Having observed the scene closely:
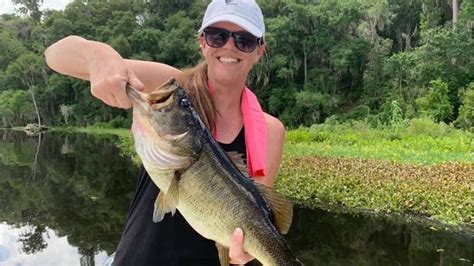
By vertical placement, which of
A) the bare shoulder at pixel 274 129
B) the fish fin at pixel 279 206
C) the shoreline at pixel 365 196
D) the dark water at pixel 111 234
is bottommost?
the dark water at pixel 111 234

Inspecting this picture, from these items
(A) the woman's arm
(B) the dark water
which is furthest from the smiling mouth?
(B) the dark water

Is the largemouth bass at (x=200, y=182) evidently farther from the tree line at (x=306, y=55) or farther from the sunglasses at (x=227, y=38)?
the tree line at (x=306, y=55)

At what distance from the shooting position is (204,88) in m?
2.07

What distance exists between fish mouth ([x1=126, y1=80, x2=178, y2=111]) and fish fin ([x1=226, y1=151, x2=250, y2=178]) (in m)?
0.36

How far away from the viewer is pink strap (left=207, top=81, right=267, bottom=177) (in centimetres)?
201

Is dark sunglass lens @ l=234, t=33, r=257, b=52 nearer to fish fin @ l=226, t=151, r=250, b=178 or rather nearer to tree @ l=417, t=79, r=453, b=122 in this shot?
fish fin @ l=226, t=151, r=250, b=178

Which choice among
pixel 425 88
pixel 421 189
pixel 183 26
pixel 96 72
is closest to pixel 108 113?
pixel 183 26

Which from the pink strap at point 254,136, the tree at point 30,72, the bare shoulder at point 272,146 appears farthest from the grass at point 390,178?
the tree at point 30,72

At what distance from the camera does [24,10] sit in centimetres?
6338

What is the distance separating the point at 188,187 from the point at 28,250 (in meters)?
9.05

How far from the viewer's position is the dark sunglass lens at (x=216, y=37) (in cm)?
201

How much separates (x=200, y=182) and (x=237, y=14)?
0.72 metres

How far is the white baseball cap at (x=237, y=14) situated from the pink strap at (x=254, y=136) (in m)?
0.29

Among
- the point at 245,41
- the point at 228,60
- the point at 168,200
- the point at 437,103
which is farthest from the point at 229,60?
the point at 437,103
